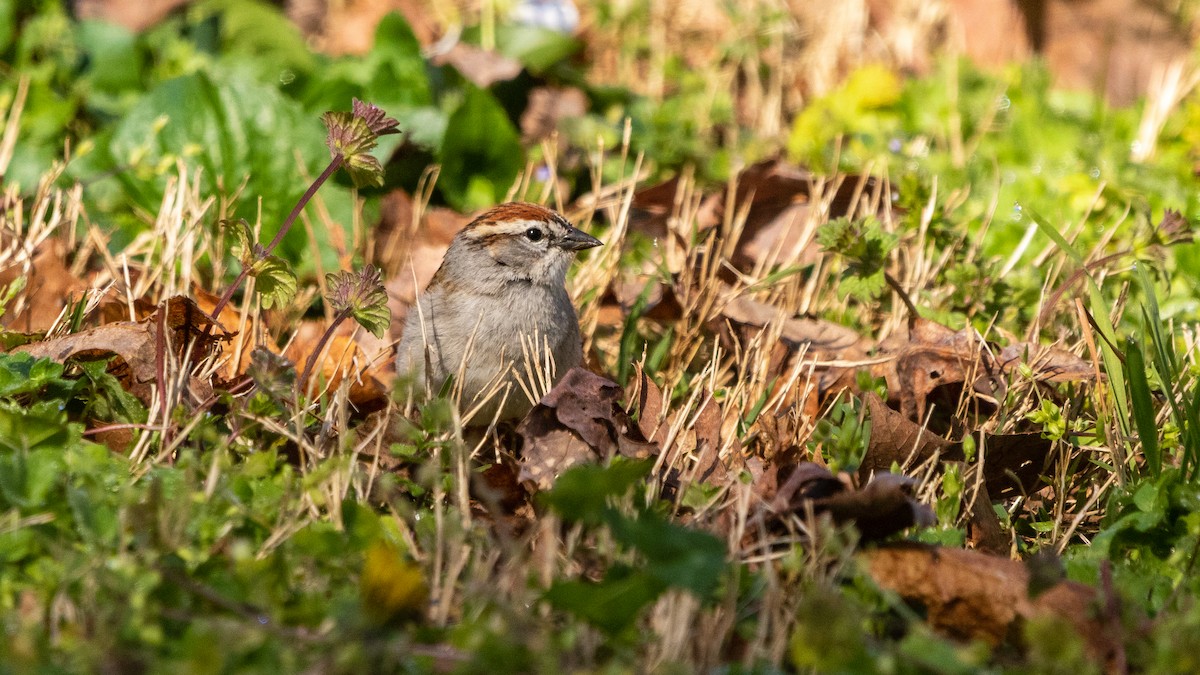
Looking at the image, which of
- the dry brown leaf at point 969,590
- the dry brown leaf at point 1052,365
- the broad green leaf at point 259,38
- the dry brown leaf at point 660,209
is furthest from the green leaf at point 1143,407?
the broad green leaf at point 259,38

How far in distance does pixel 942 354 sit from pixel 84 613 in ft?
8.30

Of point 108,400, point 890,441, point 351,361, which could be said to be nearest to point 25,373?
point 108,400

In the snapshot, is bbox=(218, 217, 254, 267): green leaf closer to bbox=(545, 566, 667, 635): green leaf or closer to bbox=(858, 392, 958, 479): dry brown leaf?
bbox=(545, 566, 667, 635): green leaf

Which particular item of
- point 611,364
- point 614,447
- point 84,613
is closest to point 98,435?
point 84,613

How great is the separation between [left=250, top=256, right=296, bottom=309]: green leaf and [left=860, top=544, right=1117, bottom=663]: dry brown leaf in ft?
5.22

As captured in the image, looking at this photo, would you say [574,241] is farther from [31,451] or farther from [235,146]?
[31,451]

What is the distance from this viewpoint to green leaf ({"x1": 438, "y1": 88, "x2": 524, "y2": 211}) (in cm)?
543

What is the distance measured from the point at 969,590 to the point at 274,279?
1.84 meters

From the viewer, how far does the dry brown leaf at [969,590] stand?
2.60 metres

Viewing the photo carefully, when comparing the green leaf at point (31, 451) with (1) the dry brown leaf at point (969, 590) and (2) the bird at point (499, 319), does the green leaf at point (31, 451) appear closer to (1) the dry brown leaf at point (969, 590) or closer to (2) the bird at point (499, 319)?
(2) the bird at point (499, 319)

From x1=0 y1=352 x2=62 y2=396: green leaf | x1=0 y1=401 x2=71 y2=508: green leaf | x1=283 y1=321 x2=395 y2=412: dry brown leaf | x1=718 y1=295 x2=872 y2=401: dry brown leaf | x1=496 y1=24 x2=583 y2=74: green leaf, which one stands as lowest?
x1=283 y1=321 x2=395 y2=412: dry brown leaf

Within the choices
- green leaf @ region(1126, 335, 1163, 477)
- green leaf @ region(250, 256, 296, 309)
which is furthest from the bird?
green leaf @ region(1126, 335, 1163, 477)

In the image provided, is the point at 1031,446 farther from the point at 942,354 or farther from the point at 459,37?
the point at 459,37

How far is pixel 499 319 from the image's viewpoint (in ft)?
12.8
